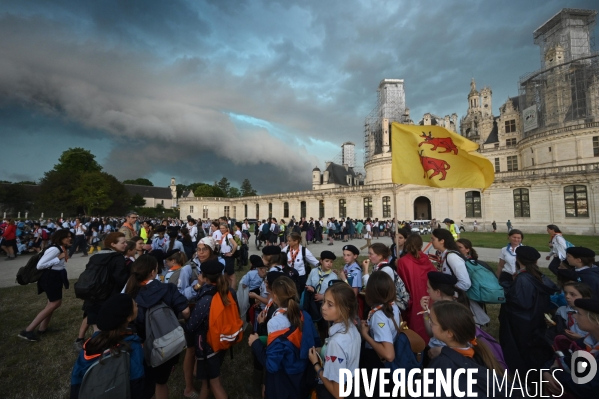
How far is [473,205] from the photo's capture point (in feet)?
98.5

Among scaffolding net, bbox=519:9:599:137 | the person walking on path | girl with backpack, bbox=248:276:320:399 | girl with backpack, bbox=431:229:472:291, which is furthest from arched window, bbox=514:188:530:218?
girl with backpack, bbox=248:276:320:399

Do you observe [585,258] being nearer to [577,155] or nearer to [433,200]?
[433,200]

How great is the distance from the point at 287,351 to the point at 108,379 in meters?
1.28

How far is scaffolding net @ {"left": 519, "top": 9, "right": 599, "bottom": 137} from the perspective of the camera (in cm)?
2906

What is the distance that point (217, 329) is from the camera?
2656mm

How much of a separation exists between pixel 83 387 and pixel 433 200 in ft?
114

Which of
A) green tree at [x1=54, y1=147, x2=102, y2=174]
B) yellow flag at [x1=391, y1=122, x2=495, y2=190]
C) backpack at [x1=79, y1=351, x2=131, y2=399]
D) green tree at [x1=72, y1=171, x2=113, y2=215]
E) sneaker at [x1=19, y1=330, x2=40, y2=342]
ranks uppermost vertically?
green tree at [x1=54, y1=147, x2=102, y2=174]

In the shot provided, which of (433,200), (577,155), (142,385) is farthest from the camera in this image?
(433,200)

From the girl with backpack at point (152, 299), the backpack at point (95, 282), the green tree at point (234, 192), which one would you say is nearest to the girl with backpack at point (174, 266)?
the backpack at point (95, 282)

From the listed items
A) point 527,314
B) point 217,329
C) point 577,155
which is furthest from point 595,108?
point 217,329

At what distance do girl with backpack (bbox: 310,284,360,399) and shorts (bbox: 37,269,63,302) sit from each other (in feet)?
15.7

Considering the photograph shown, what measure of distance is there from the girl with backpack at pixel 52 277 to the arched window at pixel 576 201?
116 ft

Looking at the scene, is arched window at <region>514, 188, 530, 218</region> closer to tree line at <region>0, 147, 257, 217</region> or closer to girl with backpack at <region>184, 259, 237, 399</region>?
girl with backpack at <region>184, 259, 237, 399</region>

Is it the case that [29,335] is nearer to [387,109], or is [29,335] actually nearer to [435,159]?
[435,159]
